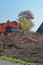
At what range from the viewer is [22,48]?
43.9 ft

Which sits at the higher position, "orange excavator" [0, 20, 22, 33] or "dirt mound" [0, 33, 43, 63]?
"orange excavator" [0, 20, 22, 33]

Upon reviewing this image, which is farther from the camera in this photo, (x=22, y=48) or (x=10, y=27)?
(x=10, y=27)

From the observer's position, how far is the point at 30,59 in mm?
10695

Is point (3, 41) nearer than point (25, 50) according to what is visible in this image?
No

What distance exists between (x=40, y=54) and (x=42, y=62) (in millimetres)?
1366

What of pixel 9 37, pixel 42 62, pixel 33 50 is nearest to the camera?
pixel 42 62

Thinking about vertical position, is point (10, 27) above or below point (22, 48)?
above

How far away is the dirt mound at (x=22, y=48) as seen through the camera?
11258 millimetres

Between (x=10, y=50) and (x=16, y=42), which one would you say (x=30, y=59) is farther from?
(x=16, y=42)

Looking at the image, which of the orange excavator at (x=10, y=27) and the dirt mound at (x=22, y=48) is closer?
the dirt mound at (x=22, y=48)

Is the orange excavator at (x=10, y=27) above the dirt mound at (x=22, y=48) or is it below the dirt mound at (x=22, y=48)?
above

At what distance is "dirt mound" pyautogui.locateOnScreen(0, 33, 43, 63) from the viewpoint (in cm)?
1126

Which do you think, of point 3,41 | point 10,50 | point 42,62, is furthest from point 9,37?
A: point 42,62

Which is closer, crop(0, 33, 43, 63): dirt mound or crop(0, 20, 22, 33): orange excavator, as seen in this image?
crop(0, 33, 43, 63): dirt mound
